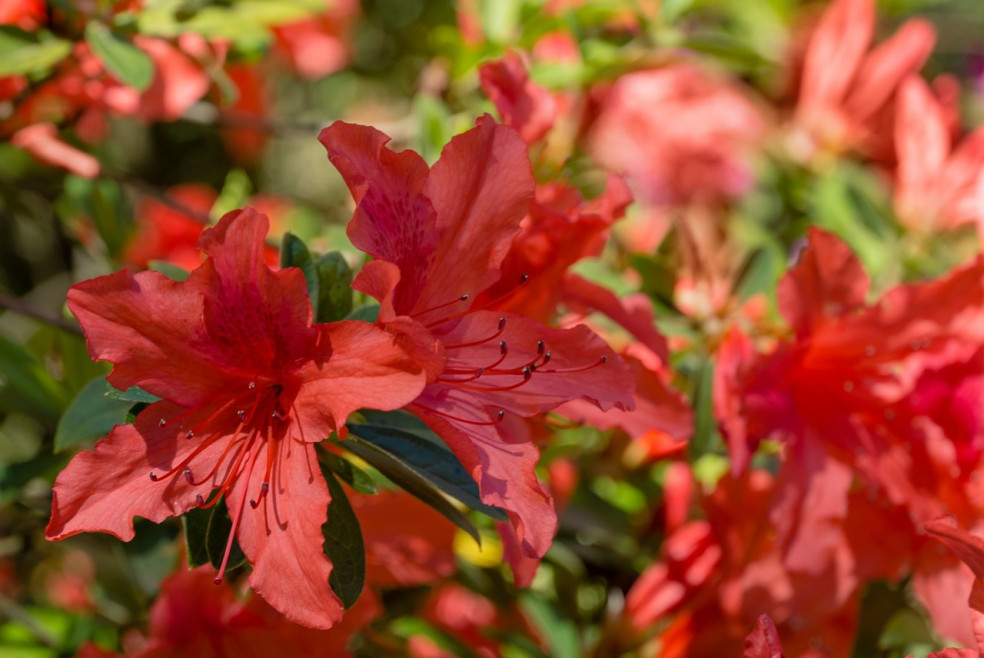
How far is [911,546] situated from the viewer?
1088 millimetres

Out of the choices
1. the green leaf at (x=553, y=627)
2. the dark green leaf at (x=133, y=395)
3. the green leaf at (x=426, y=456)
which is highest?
the dark green leaf at (x=133, y=395)

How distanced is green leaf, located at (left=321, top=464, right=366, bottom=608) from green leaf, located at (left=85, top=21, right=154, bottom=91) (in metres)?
0.46

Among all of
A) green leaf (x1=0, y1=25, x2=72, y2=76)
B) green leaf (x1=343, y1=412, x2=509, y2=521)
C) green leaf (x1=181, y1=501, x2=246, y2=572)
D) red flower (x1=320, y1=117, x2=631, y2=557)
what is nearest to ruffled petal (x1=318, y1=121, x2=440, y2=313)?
red flower (x1=320, y1=117, x2=631, y2=557)

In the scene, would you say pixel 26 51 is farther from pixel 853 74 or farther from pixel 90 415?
pixel 853 74

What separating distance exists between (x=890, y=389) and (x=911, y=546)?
6.7 inches

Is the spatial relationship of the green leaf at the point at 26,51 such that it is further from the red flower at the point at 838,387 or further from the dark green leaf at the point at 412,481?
the red flower at the point at 838,387

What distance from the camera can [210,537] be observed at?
0.76 metres

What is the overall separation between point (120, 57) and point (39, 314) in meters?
0.27

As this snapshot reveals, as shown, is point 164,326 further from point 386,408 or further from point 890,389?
point 890,389

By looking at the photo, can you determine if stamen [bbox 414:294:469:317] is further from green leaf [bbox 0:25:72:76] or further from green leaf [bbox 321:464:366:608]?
green leaf [bbox 0:25:72:76]

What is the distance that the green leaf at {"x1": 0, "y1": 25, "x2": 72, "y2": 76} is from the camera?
1015 mm

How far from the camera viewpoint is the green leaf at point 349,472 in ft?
2.59

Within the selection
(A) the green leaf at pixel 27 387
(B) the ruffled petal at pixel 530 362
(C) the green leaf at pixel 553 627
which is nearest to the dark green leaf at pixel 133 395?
(B) the ruffled petal at pixel 530 362

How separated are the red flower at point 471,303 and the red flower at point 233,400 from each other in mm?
61
